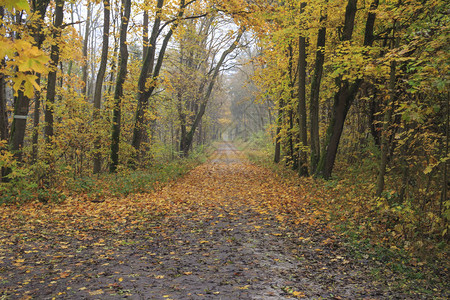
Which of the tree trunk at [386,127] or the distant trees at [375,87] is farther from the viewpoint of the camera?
the tree trunk at [386,127]

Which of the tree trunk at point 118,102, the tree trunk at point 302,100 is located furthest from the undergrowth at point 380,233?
the tree trunk at point 118,102

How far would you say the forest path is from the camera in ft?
12.6

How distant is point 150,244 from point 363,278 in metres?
3.71

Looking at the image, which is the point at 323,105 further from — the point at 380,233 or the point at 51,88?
the point at 51,88

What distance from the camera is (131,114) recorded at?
52.3 feet

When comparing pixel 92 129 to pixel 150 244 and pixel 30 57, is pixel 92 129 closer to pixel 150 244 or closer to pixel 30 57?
pixel 150 244

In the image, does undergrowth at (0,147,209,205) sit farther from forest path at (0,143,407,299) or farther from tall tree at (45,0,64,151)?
tall tree at (45,0,64,151)

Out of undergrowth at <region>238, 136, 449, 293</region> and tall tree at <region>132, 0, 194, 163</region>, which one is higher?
tall tree at <region>132, 0, 194, 163</region>

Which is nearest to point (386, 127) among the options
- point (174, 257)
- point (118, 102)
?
point (174, 257)

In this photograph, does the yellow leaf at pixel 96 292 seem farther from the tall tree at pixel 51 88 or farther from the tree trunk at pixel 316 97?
the tree trunk at pixel 316 97

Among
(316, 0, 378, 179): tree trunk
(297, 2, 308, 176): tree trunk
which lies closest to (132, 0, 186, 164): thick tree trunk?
(297, 2, 308, 176): tree trunk

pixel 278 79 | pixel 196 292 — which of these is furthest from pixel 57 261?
pixel 278 79

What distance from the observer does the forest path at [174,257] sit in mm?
3848

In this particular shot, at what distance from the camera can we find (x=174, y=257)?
505 cm
